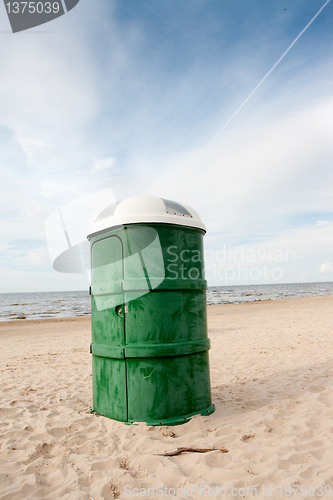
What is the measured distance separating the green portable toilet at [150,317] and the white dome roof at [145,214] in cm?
1

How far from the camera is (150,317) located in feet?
11.2

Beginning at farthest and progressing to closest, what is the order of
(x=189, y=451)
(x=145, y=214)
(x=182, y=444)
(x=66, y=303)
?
(x=66, y=303)
(x=145, y=214)
(x=182, y=444)
(x=189, y=451)

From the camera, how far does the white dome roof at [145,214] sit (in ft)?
11.6

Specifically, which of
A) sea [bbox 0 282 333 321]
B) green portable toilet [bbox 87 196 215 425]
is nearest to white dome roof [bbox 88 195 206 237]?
green portable toilet [bbox 87 196 215 425]

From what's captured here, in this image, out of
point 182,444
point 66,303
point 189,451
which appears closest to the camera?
point 189,451

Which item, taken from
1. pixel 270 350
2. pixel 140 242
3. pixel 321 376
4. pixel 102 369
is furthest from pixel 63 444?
pixel 270 350

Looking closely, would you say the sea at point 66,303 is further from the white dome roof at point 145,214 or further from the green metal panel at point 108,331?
the white dome roof at point 145,214

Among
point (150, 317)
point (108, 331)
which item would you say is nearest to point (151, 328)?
point (150, 317)

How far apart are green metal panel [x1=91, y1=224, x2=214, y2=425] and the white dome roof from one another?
0.08 meters

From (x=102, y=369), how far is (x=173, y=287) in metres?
1.18

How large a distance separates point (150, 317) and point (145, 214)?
3.42 feet

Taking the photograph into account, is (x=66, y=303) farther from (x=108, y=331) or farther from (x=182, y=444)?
(x=182, y=444)

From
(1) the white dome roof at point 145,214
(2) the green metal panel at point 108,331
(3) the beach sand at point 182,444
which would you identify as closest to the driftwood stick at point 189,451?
(3) the beach sand at point 182,444

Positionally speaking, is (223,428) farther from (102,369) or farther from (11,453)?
(11,453)
